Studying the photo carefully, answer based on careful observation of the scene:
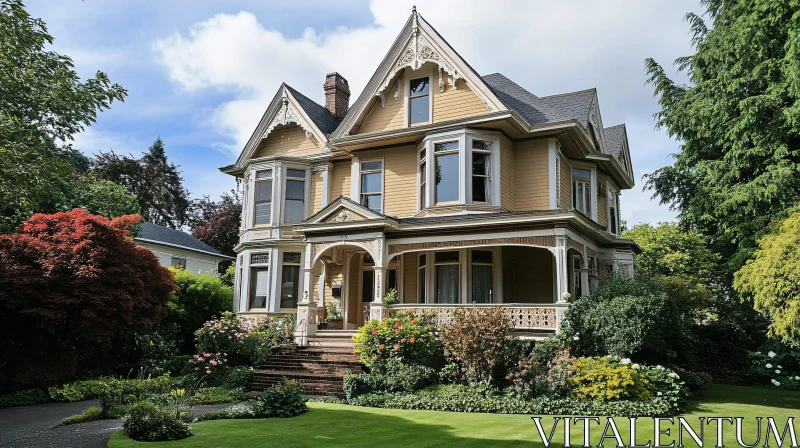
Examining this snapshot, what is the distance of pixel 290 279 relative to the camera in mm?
20609

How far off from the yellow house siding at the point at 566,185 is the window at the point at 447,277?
4.15 m

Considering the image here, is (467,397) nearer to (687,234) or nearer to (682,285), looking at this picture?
(682,285)

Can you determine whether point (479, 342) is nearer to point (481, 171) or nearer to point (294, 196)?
point (481, 171)

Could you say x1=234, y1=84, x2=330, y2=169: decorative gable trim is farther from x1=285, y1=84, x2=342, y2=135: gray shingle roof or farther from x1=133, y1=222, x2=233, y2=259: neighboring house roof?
x1=133, y1=222, x2=233, y2=259: neighboring house roof

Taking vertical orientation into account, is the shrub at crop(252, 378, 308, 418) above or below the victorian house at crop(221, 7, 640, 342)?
below

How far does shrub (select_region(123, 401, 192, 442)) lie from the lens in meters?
8.72

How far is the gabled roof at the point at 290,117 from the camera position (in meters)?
20.9

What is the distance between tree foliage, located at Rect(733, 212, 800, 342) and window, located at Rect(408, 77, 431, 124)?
34.7 feet

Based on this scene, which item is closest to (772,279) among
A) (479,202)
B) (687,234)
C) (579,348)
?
(579,348)

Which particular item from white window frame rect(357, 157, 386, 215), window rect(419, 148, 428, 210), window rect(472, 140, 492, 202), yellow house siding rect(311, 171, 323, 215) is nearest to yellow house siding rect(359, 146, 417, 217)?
white window frame rect(357, 157, 386, 215)

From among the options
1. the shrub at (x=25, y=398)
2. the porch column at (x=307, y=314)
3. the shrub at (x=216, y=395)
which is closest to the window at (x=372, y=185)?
the porch column at (x=307, y=314)

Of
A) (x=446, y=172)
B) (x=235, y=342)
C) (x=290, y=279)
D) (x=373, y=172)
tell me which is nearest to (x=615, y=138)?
(x=446, y=172)

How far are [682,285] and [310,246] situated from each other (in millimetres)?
12836

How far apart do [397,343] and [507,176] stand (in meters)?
7.17
